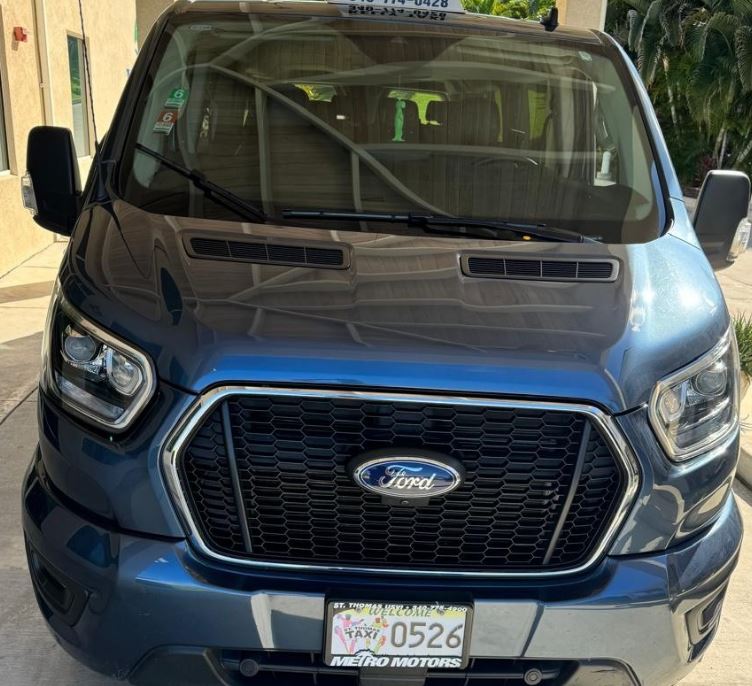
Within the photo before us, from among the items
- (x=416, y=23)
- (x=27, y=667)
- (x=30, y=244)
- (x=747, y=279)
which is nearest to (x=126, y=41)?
(x=30, y=244)

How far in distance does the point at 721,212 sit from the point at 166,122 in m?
2.00

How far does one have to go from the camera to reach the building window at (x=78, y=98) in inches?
443

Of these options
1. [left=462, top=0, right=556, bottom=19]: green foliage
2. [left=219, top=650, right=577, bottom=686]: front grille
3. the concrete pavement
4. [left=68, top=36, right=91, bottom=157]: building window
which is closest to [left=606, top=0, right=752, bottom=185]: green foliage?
[left=462, top=0, right=556, bottom=19]: green foliage

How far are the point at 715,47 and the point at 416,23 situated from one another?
18930 mm

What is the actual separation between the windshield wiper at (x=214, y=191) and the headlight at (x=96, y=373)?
634 mm

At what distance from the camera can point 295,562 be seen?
207cm

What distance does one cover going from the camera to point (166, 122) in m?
3.00

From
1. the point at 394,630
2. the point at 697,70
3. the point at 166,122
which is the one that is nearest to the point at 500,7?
the point at 697,70

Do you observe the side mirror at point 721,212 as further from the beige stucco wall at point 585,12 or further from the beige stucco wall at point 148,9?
the beige stucco wall at point 148,9

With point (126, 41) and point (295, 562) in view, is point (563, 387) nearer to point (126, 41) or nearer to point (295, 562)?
point (295, 562)

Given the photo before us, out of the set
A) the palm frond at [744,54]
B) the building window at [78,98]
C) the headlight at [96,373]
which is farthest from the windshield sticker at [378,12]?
the palm frond at [744,54]

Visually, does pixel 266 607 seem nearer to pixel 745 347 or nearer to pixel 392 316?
pixel 392 316

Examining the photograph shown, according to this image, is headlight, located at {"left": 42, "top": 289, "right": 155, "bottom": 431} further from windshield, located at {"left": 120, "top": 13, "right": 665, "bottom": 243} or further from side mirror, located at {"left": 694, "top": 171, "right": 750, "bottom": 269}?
side mirror, located at {"left": 694, "top": 171, "right": 750, "bottom": 269}

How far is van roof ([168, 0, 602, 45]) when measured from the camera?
3305 mm
